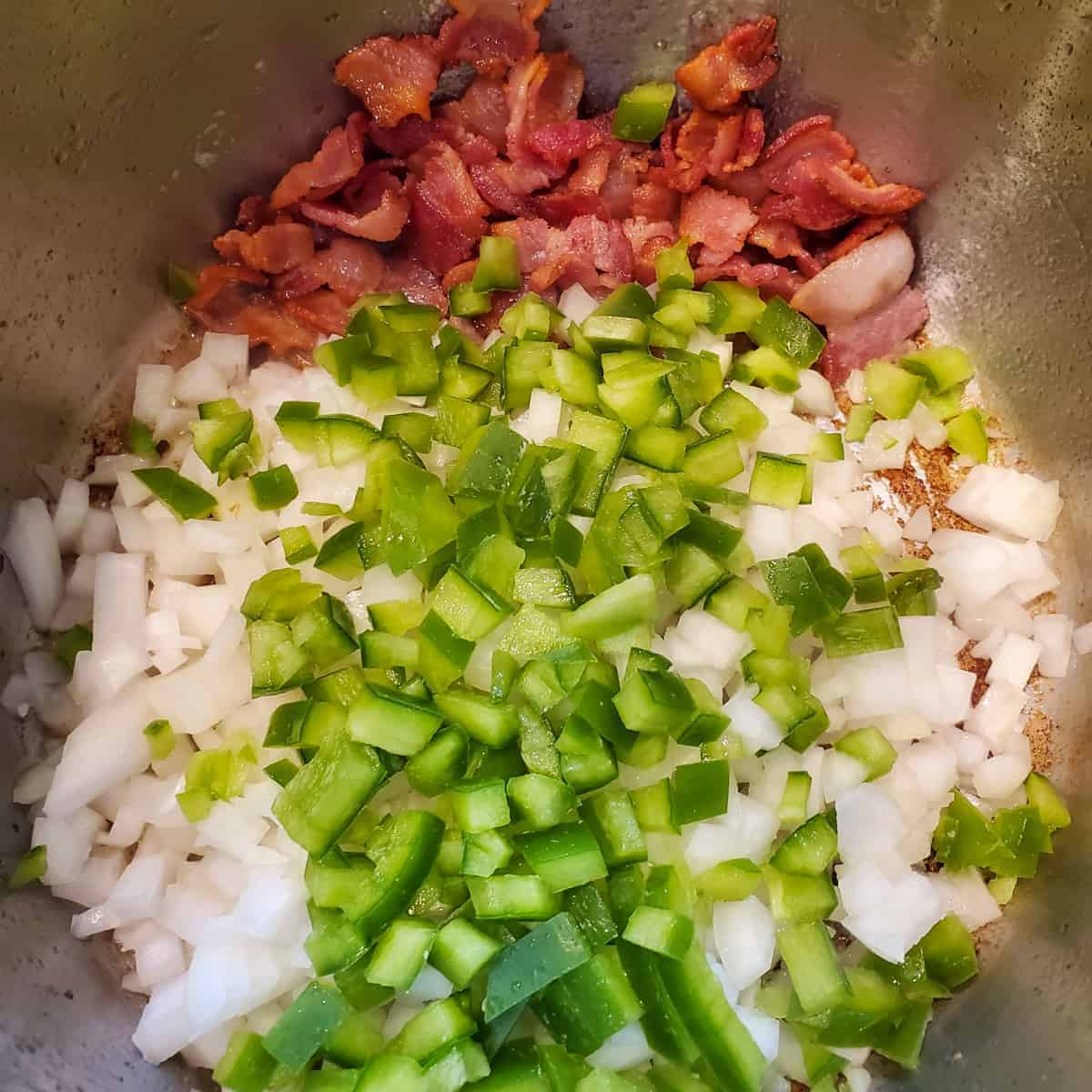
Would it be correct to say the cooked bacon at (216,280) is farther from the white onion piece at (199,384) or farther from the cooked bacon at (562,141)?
the cooked bacon at (562,141)

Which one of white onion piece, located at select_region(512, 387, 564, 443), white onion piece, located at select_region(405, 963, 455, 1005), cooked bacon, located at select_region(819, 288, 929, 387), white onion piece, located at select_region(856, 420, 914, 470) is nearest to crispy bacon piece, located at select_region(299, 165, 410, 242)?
white onion piece, located at select_region(512, 387, 564, 443)

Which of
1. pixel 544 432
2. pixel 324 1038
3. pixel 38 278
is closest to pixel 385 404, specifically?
pixel 544 432

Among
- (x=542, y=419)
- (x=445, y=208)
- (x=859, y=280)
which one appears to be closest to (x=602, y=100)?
(x=445, y=208)

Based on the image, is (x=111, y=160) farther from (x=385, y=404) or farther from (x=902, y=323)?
(x=902, y=323)

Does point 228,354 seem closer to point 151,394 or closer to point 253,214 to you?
point 151,394

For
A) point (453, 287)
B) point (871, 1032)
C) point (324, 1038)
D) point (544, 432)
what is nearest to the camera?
point (324, 1038)

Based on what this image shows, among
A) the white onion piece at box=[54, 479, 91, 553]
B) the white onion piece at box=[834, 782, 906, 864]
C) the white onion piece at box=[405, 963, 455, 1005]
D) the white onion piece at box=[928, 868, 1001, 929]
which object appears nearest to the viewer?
the white onion piece at box=[405, 963, 455, 1005]

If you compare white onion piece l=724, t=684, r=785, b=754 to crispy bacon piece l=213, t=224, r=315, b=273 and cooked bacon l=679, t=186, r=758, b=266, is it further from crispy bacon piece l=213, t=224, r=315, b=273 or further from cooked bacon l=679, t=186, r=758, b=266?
crispy bacon piece l=213, t=224, r=315, b=273
